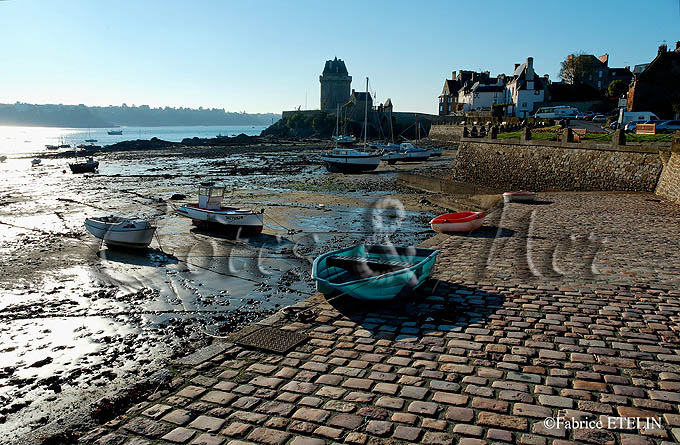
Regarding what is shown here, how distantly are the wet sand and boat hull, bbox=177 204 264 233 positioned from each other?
0.55 metres

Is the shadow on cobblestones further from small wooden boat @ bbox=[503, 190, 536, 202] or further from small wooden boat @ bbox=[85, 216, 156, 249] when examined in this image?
small wooden boat @ bbox=[503, 190, 536, 202]

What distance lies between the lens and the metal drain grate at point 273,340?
6470 mm

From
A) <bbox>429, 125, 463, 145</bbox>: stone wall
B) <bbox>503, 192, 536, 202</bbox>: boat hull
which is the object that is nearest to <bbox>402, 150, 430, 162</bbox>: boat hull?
<bbox>429, 125, 463, 145</bbox>: stone wall

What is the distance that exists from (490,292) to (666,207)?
1205cm

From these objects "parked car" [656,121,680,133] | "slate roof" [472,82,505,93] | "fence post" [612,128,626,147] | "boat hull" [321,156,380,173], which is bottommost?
"boat hull" [321,156,380,173]

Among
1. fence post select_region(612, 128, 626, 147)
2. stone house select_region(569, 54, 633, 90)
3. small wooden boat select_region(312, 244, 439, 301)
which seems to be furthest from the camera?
stone house select_region(569, 54, 633, 90)

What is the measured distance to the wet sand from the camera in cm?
711

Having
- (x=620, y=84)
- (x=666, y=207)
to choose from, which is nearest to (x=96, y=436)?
(x=666, y=207)

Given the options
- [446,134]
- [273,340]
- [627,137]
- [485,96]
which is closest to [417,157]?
[446,134]

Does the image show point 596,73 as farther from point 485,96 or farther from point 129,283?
point 129,283

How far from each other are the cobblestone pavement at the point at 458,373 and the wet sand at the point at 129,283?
126cm

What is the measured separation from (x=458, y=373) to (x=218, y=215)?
1487 cm

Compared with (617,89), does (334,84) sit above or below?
above

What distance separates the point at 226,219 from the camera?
62.1 feet
